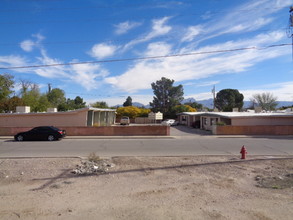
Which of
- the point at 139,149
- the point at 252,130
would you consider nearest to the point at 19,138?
the point at 139,149

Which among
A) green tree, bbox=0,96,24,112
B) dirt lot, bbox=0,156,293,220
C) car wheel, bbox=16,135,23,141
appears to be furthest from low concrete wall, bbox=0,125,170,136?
green tree, bbox=0,96,24,112

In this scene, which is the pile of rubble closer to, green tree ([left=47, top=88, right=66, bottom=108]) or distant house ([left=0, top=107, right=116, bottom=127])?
distant house ([left=0, top=107, right=116, bottom=127])

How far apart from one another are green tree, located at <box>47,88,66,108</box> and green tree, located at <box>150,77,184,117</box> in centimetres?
2682

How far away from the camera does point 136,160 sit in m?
10.1

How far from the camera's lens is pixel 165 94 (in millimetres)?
60750

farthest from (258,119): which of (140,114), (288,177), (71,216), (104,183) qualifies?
(140,114)

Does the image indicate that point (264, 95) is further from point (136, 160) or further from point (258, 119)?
point (136, 160)

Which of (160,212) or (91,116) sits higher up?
(91,116)

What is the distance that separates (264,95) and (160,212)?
244 ft

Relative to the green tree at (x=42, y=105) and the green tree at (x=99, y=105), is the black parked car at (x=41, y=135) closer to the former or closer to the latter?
the green tree at (x=42, y=105)

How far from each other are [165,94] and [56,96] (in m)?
31.6

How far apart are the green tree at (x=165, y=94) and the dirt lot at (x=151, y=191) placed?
50.6 metres

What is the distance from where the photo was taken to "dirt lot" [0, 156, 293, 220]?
15.8ft

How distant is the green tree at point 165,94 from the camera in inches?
2360
